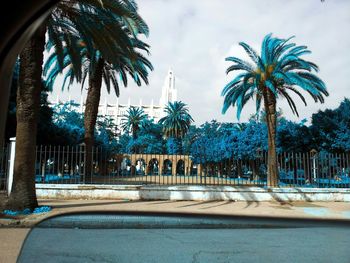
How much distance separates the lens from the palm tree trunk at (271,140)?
16.7m

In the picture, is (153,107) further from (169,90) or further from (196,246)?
(196,246)

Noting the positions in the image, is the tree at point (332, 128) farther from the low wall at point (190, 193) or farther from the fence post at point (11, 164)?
the fence post at point (11, 164)

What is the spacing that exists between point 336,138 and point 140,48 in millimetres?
20055

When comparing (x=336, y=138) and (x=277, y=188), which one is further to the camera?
(x=336, y=138)

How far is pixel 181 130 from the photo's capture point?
6506 centimetres

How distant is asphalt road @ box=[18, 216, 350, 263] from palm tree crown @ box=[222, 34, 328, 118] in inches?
651

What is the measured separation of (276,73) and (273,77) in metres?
0.65

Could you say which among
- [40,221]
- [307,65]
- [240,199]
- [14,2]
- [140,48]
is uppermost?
[140,48]

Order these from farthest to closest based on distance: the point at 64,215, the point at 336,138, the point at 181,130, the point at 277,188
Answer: the point at 181,130 < the point at 336,138 < the point at 277,188 < the point at 64,215

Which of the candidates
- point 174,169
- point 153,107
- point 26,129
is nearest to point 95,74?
point 174,169

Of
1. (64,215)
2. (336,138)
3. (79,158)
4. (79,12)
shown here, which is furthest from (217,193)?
(336,138)

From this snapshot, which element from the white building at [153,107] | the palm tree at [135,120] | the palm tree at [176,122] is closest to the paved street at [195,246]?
the palm tree at [176,122]

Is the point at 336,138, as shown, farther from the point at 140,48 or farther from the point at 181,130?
the point at 181,130

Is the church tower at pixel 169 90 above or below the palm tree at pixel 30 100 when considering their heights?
above
